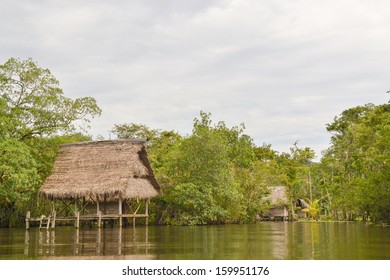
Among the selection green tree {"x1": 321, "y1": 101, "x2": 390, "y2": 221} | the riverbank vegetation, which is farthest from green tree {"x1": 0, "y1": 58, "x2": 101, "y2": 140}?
green tree {"x1": 321, "y1": 101, "x2": 390, "y2": 221}

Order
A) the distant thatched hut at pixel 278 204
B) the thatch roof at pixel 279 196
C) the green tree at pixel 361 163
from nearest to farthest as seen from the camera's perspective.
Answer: the green tree at pixel 361 163 → the thatch roof at pixel 279 196 → the distant thatched hut at pixel 278 204

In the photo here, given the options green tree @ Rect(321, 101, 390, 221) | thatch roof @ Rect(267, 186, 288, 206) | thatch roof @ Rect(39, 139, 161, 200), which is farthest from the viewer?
thatch roof @ Rect(267, 186, 288, 206)

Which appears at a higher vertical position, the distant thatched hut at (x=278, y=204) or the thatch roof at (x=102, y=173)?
the thatch roof at (x=102, y=173)

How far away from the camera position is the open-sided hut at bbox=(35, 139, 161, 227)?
2303 centimetres

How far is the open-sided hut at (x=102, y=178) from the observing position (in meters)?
23.0

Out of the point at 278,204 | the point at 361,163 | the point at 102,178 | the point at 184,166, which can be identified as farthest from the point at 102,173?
the point at 278,204

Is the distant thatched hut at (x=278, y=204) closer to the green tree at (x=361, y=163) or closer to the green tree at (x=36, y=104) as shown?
the green tree at (x=361, y=163)

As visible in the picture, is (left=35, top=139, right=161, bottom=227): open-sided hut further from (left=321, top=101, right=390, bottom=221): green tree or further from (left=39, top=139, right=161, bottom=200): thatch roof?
(left=321, top=101, right=390, bottom=221): green tree

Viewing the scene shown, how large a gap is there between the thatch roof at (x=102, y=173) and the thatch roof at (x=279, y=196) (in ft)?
55.3

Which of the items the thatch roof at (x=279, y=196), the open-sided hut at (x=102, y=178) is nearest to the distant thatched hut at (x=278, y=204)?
the thatch roof at (x=279, y=196)

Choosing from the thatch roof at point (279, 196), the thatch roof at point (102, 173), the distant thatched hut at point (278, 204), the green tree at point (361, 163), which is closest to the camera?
the green tree at point (361, 163)

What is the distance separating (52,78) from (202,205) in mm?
10347

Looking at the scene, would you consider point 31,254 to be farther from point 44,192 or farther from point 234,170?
point 234,170
